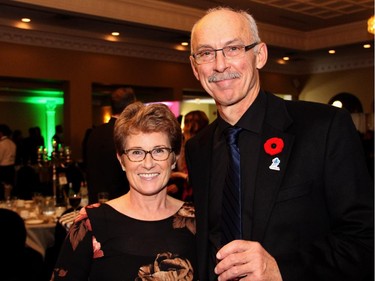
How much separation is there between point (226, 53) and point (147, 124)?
40 centimetres

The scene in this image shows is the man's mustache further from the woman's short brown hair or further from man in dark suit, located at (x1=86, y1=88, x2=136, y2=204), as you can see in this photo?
man in dark suit, located at (x1=86, y1=88, x2=136, y2=204)

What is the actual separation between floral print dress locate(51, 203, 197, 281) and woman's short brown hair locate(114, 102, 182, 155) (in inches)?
10.8

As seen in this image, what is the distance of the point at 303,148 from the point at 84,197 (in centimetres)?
424

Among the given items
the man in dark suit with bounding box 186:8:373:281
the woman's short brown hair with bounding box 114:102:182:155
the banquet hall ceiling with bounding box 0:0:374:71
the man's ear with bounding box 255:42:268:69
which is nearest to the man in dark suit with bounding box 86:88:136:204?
the woman's short brown hair with bounding box 114:102:182:155

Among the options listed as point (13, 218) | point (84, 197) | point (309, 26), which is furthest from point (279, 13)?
point (13, 218)

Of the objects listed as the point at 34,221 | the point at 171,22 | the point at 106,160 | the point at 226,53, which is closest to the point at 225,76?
the point at 226,53

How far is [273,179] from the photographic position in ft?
5.03

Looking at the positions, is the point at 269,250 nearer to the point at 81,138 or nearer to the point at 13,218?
the point at 13,218

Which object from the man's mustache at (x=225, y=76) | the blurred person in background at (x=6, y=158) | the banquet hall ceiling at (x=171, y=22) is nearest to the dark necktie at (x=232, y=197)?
the man's mustache at (x=225, y=76)

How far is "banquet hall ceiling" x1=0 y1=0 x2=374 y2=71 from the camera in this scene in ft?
26.2

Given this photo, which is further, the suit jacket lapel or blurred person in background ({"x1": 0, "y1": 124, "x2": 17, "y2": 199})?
blurred person in background ({"x1": 0, "y1": 124, "x2": 17, "y2": 199})

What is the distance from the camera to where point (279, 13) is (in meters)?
9.27

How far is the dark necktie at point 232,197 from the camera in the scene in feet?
5.21

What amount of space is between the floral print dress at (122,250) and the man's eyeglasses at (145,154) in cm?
22
